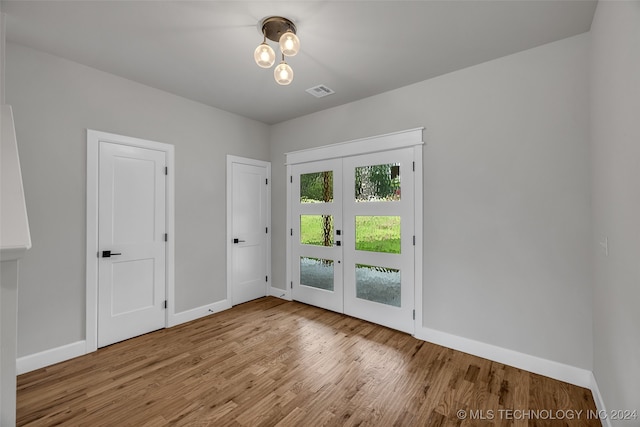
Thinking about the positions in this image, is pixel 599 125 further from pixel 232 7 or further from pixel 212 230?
pixel 212 230

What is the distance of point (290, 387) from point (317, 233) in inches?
85.3

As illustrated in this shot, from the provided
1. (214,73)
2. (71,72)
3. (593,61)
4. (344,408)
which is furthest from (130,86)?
(593,61)

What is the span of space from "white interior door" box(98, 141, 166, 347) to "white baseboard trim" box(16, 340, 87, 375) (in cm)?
18

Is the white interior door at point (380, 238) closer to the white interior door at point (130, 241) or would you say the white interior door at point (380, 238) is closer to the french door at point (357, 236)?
the french door at point (357, 236)

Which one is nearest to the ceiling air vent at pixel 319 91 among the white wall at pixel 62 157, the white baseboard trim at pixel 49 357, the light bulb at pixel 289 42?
the light bulb at pixel 289 42

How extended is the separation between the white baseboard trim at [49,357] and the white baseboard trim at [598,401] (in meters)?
4.21

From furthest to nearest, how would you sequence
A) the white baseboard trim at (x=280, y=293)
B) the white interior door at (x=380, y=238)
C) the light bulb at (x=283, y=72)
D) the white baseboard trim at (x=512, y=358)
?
the white baseboard trim at (x=280, y=293) → the white interior door at (x=380, y=238) → the white baseboard trim at (x=512, y=358) → the light bulb at (x=283, y=72)

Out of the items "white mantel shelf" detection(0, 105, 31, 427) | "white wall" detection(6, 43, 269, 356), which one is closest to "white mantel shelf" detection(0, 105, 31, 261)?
"white mantel shelf" detection(0, 105, 31, 427)

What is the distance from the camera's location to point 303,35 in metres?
2.31

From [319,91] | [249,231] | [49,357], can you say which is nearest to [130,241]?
[49,357]

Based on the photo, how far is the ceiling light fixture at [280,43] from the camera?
193cm

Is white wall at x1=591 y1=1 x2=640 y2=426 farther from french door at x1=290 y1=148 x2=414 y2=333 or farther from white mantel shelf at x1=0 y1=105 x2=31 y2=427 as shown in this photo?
white mantel shelf at x1=0 y1=105 x2=31 y2=427

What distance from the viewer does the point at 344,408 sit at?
199cm

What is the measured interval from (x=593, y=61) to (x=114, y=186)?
14.5ft
